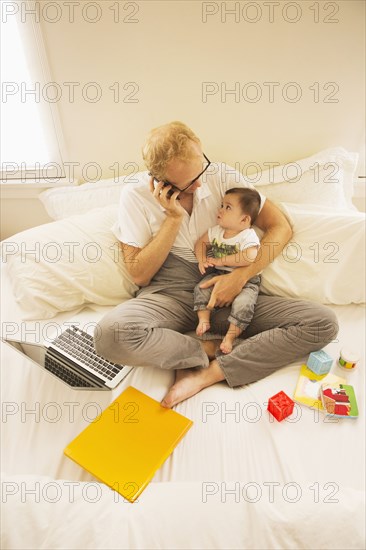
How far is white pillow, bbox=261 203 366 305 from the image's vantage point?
1.33 m

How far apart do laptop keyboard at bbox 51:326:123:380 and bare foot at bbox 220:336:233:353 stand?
36 cm

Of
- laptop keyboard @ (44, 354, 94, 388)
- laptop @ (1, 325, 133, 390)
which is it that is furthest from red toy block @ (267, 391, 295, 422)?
laptop keyboard @ (44, 354, 94, 388)

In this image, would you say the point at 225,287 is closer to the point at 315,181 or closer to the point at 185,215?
the point at 185,215

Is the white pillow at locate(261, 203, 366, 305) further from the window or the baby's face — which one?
the window

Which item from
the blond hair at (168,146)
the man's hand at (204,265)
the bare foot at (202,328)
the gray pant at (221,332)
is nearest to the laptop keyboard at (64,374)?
the gray pant at (221,332)

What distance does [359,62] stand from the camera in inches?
57.1

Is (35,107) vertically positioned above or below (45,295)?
above

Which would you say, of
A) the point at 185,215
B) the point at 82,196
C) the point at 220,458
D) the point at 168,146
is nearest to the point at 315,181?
the point at 185,215

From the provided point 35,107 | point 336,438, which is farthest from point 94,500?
point 35,107

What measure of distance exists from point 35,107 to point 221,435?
1609 millimetres

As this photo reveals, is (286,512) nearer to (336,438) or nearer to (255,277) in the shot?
(336,438)

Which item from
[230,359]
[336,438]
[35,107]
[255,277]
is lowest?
[336,438]

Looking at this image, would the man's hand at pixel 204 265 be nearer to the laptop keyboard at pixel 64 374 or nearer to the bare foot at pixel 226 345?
the bare foot at pixel 226 345

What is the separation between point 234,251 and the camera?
4.25 ft
